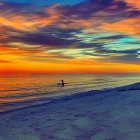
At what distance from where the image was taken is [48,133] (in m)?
9.52

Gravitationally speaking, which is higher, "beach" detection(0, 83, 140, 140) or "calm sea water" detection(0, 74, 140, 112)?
"beach" detection(0, 83, 140, 140)

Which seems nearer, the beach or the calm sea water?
the beach

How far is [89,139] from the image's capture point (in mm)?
8703

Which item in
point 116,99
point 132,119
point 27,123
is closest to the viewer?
point 132,119

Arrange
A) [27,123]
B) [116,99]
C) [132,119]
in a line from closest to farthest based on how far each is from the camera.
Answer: [132,119] < [27,123] < [116,99]

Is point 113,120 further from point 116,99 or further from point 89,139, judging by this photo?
point 116,99

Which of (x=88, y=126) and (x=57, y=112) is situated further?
(x=57, y=112)

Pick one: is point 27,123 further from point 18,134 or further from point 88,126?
point 88,126

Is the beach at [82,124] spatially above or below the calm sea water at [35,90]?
above

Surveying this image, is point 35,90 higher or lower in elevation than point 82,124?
lower

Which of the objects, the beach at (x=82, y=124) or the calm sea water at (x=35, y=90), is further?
the calm sea water at (x=35, y=90)

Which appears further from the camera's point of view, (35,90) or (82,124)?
(35,90)

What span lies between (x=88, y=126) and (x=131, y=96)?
16.6 feet

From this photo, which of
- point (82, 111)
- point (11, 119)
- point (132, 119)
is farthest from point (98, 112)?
point (11, 119)
